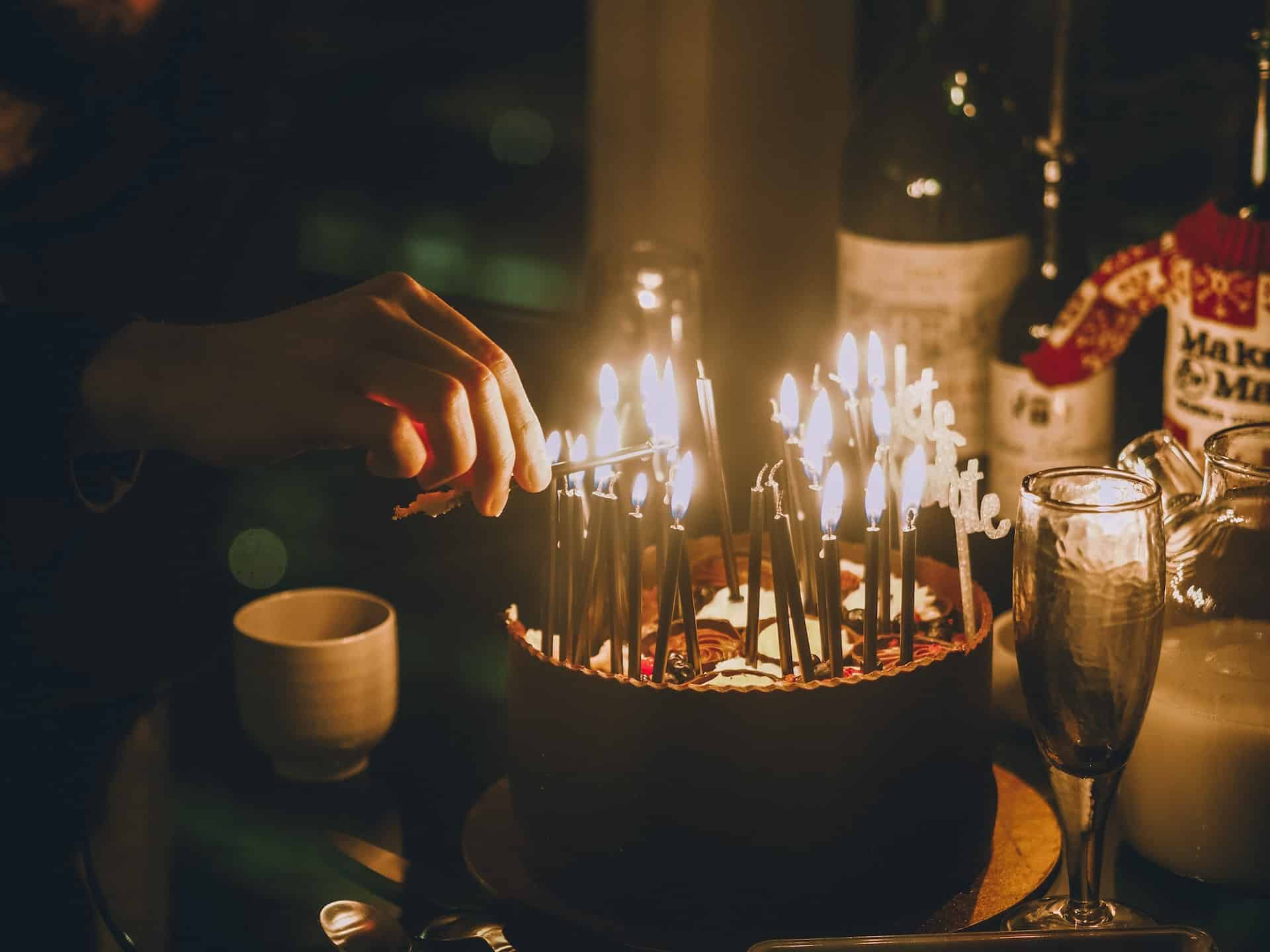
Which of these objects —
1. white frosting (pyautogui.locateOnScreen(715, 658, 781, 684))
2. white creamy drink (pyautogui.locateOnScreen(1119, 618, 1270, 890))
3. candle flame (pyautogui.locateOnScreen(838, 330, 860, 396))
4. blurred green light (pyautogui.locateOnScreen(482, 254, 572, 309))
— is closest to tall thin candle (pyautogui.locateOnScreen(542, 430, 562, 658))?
white frosting (pyautogui.locateOnScreen(715, 658, 781, 684))

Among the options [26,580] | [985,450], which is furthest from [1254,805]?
[26,580]

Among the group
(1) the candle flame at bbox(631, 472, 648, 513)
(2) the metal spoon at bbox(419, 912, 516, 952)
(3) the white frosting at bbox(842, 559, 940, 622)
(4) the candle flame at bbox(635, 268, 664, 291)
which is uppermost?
(4) the candle flame at bbox(635, 268, 664, 291)

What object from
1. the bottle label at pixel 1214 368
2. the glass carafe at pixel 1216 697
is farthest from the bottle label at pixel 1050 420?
the glass carafe at pixel 1216 697

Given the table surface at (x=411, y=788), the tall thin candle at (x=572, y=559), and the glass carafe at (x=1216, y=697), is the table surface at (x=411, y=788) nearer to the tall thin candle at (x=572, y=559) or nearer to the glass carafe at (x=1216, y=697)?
the glass carafe at (x=1216, y=697)

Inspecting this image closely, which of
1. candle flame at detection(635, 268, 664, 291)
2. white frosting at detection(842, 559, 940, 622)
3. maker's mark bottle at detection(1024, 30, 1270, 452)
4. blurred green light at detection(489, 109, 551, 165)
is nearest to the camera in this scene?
white frosting at detection(842, 559, 940, 622)

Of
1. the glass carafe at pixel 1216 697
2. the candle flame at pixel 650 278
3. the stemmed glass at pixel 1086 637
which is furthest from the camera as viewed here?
the candle flame at pixel 650 278

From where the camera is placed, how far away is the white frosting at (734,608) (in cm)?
99

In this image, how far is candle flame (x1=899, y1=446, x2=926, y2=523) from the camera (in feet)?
2.83

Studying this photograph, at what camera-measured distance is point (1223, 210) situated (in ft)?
4.09

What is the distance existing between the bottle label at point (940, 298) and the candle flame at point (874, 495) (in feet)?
2.13

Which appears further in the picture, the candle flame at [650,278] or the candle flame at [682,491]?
the candle flame at [650,278]

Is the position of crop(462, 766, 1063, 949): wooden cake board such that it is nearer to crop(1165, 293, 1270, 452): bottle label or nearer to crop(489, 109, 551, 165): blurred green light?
crop(1165, 293, 1270, 452): bottle label

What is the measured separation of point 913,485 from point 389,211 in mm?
1784

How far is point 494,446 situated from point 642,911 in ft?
0.98
